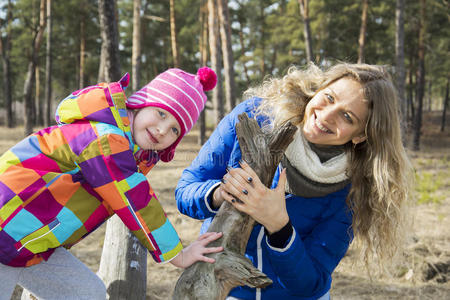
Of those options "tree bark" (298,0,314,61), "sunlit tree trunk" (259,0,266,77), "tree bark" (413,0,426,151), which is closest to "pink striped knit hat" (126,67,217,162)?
"tree bark" (298,0,314,61)

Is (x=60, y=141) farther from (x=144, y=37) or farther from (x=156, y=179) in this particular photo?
(x=144, y=37)

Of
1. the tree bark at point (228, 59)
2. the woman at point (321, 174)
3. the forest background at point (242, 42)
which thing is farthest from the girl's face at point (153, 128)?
the tree bark at point (228, 59)

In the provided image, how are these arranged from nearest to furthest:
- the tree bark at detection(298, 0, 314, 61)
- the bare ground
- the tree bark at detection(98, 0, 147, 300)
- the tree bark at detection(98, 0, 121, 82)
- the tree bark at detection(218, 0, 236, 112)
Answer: the tree bark at detection(98, 0, 147, 300), the bare ground, the tree bark at detection(98, 0, 121, 82), the tree bark at detection(218, 0, 236, 112), the tree bark at detection(298, 0, 314, 61)

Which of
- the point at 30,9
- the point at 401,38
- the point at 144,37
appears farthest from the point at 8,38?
the point at 401,38

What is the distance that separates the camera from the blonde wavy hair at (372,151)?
1764 millimetres

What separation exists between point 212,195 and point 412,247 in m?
4.03

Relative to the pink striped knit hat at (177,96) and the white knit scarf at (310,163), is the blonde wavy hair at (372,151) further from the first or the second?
the pink striped knit hat at (177,96)

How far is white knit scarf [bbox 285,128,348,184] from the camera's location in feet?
6.03

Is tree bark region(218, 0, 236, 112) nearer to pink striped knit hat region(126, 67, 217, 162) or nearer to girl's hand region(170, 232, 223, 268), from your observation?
pink striped knit hat region(126, 67, 217, 162)

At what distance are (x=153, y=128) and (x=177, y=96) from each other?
22 centimetres

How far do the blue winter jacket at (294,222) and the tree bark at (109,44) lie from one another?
319 cm

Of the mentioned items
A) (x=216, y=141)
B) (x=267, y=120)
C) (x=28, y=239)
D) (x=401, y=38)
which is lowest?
(x=28, y=239)

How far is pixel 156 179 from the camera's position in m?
9.07

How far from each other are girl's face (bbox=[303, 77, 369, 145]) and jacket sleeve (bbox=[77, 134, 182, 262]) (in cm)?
86
